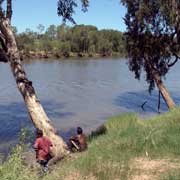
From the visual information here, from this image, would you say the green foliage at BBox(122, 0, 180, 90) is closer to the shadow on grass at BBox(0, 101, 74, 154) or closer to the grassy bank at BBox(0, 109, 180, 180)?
the shadow on grass at BBox(0, 101, 74, 154)

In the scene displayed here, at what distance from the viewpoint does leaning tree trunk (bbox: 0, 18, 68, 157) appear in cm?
1354

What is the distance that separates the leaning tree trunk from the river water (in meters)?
4.27

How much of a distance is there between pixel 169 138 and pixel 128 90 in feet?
107

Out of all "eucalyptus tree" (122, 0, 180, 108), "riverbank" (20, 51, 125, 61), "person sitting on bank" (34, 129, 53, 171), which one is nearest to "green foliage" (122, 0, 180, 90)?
"eucalyptus tree" (122, 0, 180, 108)

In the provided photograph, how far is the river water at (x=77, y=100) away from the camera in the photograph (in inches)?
982

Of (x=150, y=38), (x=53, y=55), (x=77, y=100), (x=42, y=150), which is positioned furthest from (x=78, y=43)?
(x=42, y=150)

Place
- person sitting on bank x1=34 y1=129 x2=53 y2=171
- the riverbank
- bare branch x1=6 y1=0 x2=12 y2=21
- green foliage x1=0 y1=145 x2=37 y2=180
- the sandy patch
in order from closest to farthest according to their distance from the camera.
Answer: green foliage x1=0 y1=145 x2=37 y2=180, the sandy patch, person sitting on bank x1=34 y1=129 x2=53 y2=171, bare branch x1=6 y1=0 x2=12 y2=21, the riverbank

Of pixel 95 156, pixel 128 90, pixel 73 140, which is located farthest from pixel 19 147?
pixel 128 90

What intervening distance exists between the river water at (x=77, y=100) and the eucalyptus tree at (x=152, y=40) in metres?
4.19

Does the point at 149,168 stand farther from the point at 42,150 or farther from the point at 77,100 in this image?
the point at 77,100

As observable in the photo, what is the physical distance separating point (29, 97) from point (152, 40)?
11106 millimetres

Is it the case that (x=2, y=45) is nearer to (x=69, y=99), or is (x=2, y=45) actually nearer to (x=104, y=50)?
(x=69, y=99)

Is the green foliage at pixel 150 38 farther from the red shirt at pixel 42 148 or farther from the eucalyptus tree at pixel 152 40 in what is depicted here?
the red shirt at pixel 42 148

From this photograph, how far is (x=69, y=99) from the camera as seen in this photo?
119 ft
